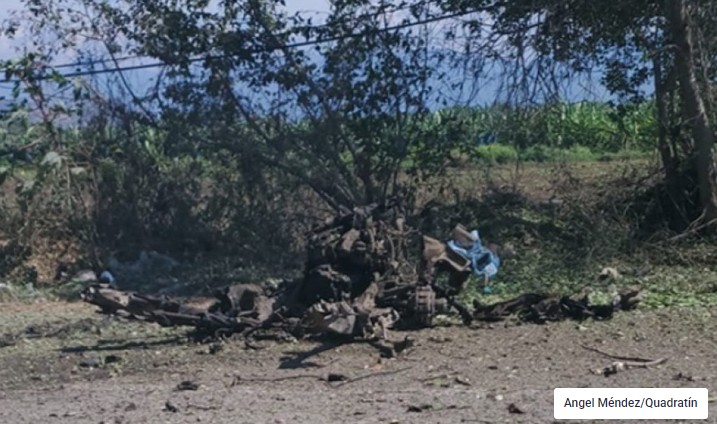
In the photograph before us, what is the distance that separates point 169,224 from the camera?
13.4m

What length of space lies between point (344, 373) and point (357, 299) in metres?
1.05

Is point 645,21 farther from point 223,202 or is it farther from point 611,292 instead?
point 223,202

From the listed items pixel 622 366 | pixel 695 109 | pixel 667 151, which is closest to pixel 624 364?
pixel 622 366

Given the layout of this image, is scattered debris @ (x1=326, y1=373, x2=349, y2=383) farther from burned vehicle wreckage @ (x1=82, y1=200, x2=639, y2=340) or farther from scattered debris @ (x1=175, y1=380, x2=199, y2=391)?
scattered debris @ (x1=175, y1=380, x2=199, y2=391)

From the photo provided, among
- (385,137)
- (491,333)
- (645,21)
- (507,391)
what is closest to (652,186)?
(645,21)

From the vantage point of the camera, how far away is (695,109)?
11.7 meters

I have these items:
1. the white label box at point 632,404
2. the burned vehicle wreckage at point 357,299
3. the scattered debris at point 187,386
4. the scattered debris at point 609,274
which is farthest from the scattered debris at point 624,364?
the scattered debris at point 609,274

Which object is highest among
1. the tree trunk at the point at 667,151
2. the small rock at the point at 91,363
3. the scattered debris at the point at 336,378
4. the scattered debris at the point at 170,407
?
the tree trunk at the point at 667,151

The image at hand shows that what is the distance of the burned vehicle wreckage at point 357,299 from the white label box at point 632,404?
1888mm

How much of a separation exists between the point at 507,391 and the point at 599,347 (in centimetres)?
116

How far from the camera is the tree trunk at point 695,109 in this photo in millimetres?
11492

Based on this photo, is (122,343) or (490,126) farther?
(490,126)

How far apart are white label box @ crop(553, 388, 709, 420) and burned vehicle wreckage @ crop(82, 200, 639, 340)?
1888mm

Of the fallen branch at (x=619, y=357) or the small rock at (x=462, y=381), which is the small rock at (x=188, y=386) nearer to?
the small rock at (x=462, y=381)
